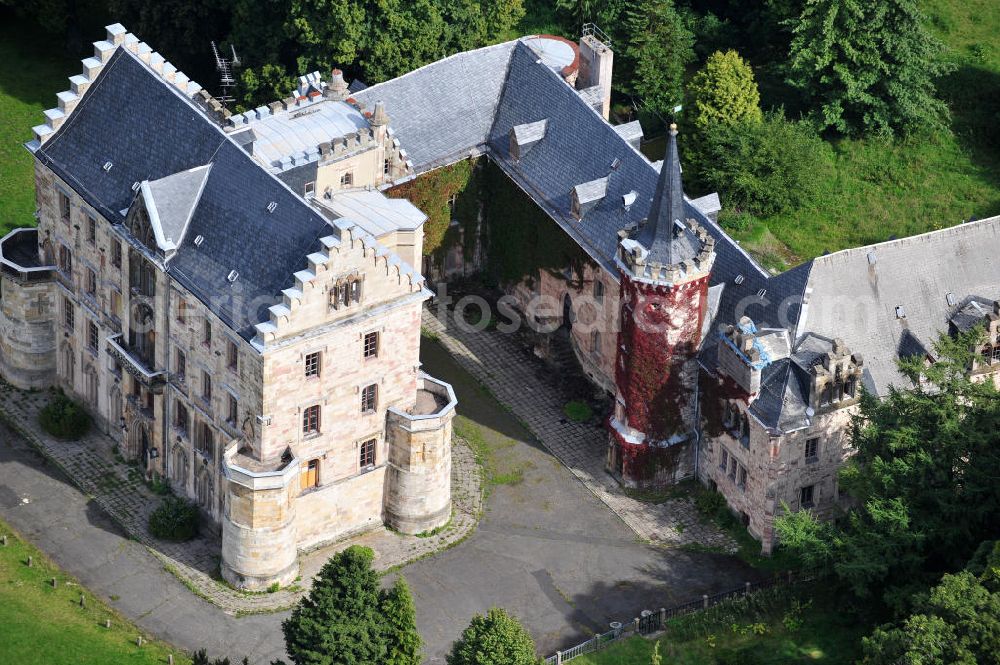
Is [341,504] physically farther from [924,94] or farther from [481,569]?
[924,94]

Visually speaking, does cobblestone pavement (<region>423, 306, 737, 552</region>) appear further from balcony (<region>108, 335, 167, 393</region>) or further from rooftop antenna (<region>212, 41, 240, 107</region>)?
rooftop antenna (<region>212, 41, 240, 107</region>)

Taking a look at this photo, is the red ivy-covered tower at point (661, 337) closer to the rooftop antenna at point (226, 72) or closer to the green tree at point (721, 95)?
the green tree at point (721, 95)

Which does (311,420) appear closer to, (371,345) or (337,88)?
(371,345)

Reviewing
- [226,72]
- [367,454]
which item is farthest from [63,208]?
[226,72]

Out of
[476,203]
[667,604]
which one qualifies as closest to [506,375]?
[476,203]

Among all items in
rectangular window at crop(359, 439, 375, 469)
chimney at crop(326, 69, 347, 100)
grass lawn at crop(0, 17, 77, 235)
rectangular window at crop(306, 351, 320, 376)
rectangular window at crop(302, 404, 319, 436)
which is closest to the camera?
rectangular window at crop(306, 351, 320, 376)

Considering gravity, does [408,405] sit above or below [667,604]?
above

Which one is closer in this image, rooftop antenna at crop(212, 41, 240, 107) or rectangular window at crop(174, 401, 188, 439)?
rectangular window at crop(174, 401, 188, 439)

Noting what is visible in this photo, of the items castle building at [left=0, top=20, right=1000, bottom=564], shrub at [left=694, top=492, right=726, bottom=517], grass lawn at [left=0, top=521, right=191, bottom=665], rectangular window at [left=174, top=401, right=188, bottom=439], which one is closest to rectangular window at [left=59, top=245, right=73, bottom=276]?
castle building at [left=0, top=20, right=1000, bottom=564]
